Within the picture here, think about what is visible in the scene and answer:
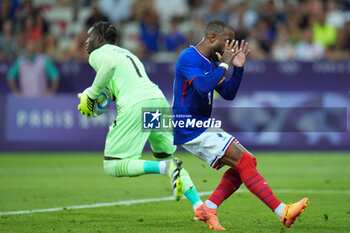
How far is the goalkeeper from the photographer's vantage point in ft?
24.4

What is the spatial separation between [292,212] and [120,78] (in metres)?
2.31

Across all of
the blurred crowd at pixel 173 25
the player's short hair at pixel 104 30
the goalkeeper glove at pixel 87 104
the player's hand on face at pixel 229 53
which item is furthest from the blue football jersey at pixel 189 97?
the blurred crowd at pixel 173 25

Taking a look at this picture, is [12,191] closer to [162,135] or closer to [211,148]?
[162,135]

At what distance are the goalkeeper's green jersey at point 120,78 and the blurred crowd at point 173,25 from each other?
397 inches

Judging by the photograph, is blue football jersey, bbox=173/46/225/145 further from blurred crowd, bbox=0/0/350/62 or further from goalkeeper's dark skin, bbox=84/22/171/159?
blurred crowd, bbox=0/0/350/62

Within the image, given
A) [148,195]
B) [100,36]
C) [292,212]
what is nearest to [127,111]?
[100,36]

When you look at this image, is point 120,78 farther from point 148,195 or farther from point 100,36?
point 148,195

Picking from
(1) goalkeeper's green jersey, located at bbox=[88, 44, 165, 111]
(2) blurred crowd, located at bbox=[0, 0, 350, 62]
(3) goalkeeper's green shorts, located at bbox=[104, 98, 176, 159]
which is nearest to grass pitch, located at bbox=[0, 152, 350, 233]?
(3) goalkeeper's green shorts, located at bbox=[104, 98, 176, 159]

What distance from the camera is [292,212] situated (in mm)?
6836

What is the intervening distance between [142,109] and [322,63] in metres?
10.9

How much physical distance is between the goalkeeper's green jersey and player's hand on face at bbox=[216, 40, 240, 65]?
94 centimetres

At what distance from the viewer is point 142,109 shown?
7668mm

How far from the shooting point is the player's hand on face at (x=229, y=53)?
726 centimetres

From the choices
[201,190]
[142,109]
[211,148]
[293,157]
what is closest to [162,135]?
[142,109]
